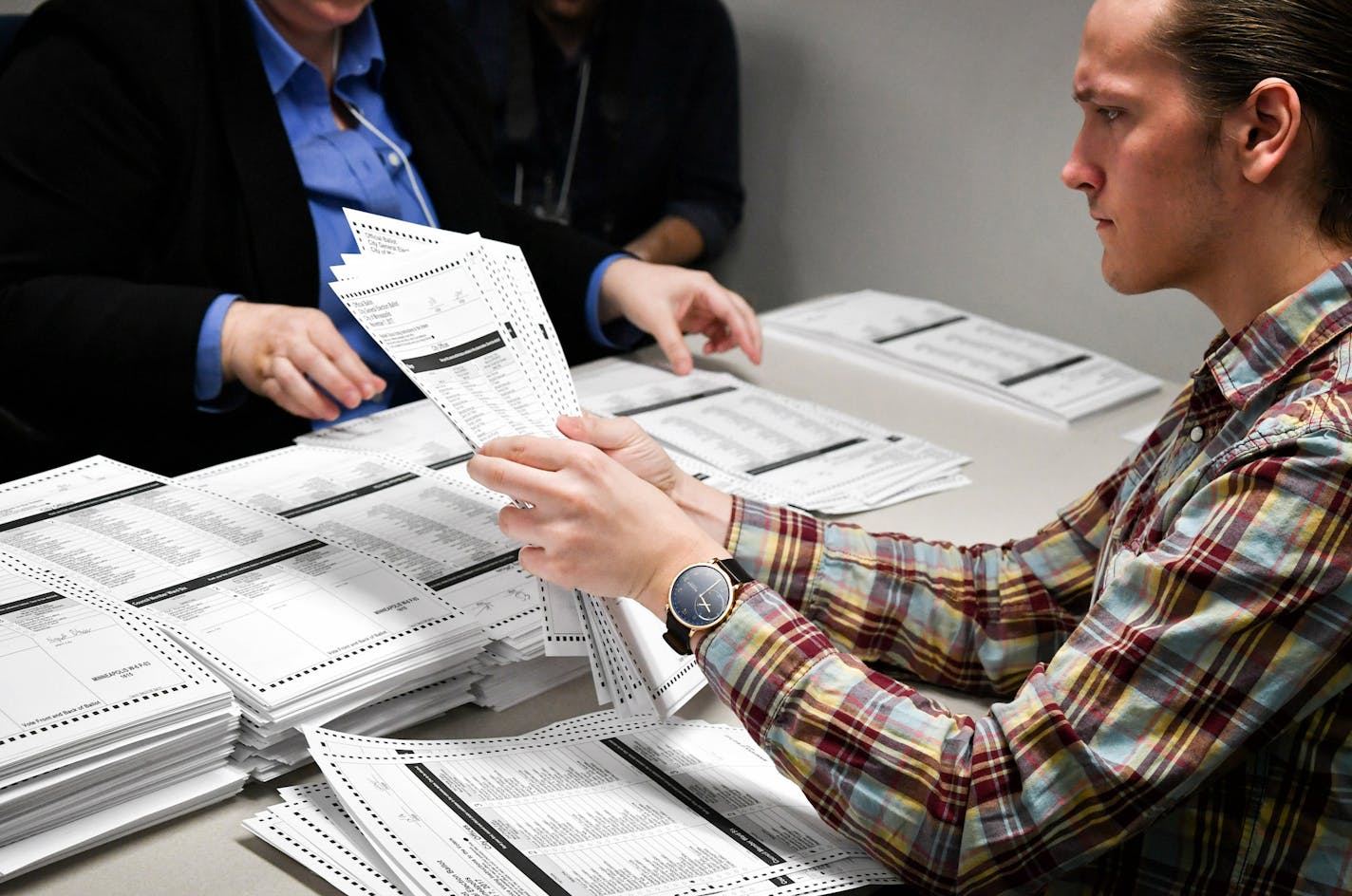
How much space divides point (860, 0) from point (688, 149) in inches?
19.8

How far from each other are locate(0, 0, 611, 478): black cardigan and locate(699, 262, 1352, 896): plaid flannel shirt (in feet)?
3.09

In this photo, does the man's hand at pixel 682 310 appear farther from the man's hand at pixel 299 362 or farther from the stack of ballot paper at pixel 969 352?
the man's hand at pixel 299 362

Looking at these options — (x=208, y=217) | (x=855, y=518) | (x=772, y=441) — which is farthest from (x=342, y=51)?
(x=855, y=518)

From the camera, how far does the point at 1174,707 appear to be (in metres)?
0.79

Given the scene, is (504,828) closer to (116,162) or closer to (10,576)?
(10,576)

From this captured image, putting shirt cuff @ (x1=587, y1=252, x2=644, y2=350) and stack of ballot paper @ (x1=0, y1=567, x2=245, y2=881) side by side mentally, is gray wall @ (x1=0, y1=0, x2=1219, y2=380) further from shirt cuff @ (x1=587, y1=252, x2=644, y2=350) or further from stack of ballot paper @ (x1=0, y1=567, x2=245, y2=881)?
stack of ballot paper @ (x1=0, y1=567, x2=245, y2=881)

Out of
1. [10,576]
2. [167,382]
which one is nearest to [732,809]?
[10,576]

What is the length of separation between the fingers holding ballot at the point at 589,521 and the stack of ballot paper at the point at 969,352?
41.2 inches

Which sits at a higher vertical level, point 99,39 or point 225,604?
point 99,39

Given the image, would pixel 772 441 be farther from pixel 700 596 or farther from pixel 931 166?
pixel 931 166

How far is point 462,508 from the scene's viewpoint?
4.14 ft

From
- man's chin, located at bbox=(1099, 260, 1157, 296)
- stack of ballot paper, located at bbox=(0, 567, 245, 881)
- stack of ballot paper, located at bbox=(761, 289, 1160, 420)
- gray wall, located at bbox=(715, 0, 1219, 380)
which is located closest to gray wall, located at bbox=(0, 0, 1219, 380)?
gray wall, located at bbox=(715, 0, 1219, 380)

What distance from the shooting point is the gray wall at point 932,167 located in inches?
91.6

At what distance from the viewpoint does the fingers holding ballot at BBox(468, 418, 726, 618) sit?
94 centimetres
